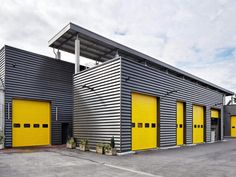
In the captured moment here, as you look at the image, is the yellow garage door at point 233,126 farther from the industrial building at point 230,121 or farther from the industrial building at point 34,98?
the industrial building at point 34,98

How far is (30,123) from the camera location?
1622 cm

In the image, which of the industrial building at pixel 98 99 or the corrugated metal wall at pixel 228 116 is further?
the corrugated metal wall at pixel 228 116

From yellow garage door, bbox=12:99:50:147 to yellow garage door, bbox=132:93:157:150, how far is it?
7.45 metres

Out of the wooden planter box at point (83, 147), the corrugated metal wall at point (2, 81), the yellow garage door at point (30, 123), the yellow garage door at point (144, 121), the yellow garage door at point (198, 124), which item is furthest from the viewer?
the yellow garage door at point (198, 124)

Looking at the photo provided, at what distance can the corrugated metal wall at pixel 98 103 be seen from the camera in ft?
40.2

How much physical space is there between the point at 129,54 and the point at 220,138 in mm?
13455

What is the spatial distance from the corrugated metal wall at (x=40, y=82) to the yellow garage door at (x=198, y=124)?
403 inches

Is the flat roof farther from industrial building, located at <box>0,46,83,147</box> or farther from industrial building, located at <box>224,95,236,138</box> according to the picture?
industrial building, located at <box>224,95,236,138</box>

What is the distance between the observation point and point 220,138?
23969 millimetres

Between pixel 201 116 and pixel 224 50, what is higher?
pixel 224 50

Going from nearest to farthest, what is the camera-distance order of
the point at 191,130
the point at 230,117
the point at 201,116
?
the point at 191,130 < the point at 201,116 < the point at 230,117

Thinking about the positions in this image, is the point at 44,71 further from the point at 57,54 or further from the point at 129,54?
the point at 129,54

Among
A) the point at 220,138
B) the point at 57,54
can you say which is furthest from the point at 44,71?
the point at 220,138

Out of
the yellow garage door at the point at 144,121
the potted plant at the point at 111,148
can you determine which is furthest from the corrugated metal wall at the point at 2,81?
the yellow garage door at the point at 144,121
